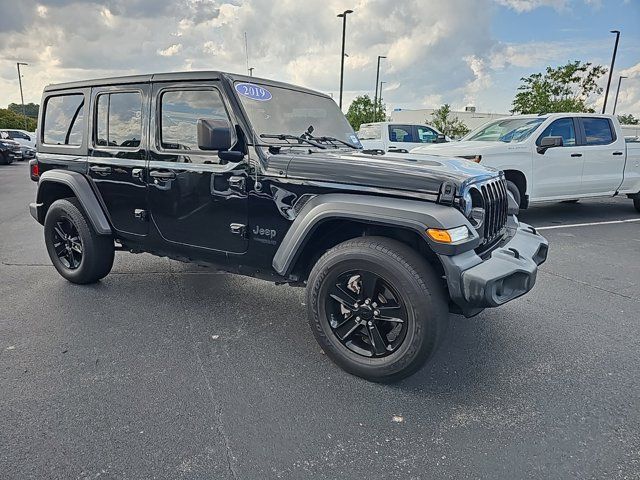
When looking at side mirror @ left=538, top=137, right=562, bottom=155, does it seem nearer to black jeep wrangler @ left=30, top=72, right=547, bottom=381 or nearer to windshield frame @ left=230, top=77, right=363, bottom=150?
black jeep wrangler @ left=30, top=72, right=547, bottom=381

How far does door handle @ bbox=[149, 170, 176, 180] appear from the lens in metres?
3.53

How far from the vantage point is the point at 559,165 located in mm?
7520

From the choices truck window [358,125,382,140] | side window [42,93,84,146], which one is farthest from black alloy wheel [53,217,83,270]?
truck window [358,125,382,140]

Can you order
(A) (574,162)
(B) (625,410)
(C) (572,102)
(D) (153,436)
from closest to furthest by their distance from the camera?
(D) (153,436) < (B) (625,410) < (A) (574,162) < (C) (572,102)

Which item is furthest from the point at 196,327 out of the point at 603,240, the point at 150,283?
the point at 603,240

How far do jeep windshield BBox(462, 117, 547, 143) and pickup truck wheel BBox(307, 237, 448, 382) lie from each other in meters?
5.65

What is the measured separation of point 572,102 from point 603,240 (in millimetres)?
19229

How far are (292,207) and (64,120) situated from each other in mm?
2756

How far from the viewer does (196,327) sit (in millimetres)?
3576

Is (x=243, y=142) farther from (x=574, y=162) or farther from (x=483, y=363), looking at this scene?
(x=574, y=162)

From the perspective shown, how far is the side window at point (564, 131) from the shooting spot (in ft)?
24.5

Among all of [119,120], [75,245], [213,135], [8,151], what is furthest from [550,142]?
[8,151]

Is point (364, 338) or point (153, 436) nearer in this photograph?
point (153, 436)

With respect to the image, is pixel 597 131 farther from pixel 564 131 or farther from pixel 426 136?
pixel 426 136
